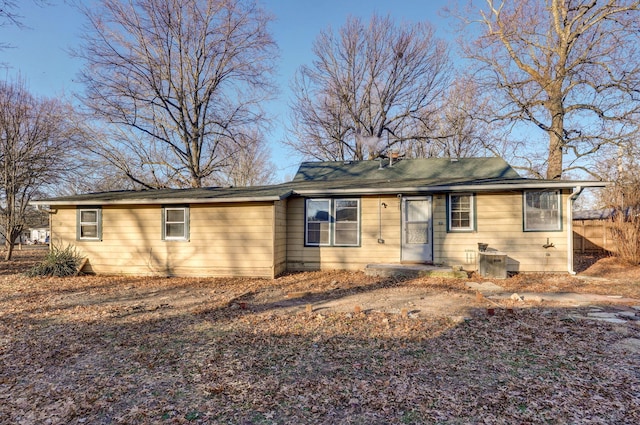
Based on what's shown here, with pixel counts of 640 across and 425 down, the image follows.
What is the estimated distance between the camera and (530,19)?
14.8m

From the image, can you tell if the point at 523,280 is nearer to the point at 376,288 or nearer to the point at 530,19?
the point at 376,288

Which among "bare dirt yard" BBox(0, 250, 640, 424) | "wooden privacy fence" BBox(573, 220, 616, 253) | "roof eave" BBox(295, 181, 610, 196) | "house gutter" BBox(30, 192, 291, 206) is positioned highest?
"roof eave" BBox(295, 181, 610, 196)

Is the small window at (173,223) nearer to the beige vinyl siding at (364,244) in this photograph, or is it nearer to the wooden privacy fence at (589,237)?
the beige vinyl siding at (364,244)

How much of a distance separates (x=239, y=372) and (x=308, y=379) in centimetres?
72

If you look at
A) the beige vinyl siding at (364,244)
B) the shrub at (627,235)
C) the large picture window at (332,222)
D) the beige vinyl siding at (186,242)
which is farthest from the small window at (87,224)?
the shrub at (627,235)

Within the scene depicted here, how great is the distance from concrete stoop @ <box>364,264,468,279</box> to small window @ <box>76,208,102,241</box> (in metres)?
8.21

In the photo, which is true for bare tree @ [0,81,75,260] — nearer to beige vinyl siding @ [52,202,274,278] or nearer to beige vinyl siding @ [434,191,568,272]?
beige vinyl siding @ [52,202,274,278]

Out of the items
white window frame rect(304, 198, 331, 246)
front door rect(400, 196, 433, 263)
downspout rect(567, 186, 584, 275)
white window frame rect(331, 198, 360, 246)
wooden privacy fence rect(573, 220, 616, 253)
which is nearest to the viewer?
downspout rect(567, 186, 584, 275)

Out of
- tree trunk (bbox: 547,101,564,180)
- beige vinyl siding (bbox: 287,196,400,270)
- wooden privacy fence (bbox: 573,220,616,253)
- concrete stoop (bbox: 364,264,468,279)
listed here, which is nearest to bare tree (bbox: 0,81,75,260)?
beige vinyl siding (bbox: 287,196,400,270)

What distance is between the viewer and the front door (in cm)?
961

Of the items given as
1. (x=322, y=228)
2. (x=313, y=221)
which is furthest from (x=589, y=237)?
(x=313, y=221)

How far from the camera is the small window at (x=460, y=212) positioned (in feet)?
31.0

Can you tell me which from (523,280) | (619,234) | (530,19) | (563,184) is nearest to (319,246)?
(523,280)

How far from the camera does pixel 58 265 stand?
951 centimetres
